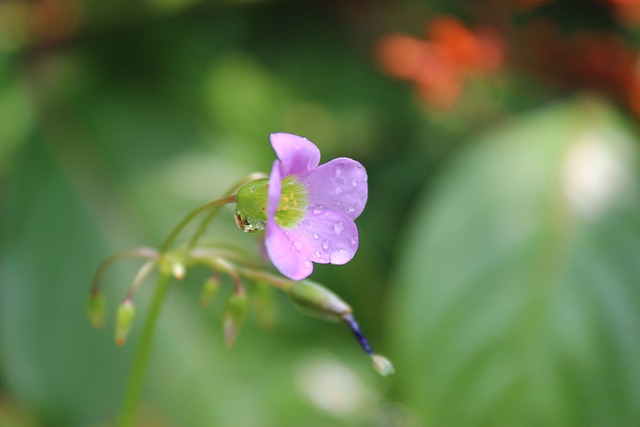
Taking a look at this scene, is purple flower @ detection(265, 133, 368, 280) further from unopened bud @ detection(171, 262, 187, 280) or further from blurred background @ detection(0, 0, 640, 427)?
blurred background @ detection(0, 0, 640, 427)

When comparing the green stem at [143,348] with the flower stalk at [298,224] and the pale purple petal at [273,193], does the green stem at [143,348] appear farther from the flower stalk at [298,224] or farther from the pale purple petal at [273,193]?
the pale purple petal at [273,193]

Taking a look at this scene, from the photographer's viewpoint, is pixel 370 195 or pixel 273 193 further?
pixel 370 195

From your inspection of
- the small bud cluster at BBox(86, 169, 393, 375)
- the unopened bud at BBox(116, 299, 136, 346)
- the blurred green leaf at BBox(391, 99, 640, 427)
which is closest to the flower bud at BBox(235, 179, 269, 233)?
the small bud cluster at BBox(86, 169, 393, 375)

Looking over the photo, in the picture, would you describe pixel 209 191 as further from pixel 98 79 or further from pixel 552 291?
pixel 552 291

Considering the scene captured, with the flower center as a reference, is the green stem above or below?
below

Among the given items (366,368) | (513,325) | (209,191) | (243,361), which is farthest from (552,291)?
(209,191)

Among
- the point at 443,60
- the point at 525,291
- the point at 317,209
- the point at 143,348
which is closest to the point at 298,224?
the point at 317,209

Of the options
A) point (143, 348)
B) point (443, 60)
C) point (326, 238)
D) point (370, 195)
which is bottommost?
point (143, 348)

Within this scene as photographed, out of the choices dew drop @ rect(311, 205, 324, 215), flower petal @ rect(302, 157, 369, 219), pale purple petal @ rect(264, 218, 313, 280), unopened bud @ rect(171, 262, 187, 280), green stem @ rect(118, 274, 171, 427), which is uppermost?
flower petal @ rect(302, 157, 369, 219)

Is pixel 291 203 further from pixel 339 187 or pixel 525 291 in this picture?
pixel 525 291
